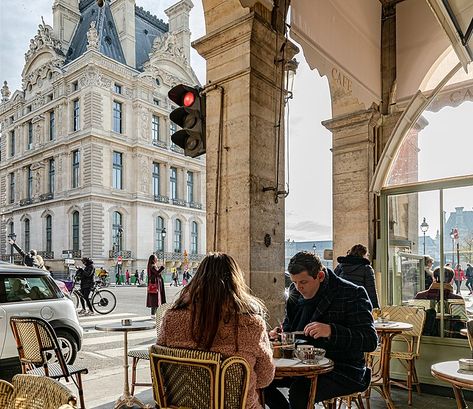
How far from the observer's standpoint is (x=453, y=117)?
6625mm

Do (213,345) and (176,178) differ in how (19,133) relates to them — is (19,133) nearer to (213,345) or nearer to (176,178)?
(176,178)

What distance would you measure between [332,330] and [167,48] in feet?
173

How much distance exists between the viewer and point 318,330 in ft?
10.00

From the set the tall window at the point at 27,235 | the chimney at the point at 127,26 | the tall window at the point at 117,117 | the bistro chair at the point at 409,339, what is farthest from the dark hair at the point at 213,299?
the tall window at the point at 27,235

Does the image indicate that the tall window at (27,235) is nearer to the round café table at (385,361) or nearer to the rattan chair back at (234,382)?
the round café table at (385,361)

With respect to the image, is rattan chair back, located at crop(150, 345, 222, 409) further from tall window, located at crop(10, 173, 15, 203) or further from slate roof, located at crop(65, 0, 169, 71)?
tall window, located at crop(10, 173, 15, 203)

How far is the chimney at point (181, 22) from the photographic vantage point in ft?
177

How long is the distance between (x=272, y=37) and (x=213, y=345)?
Result: 11.5 feet

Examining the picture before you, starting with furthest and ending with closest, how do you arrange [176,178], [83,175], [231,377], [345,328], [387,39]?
1. [176,178]
2. [83,175]
3. [387,39]
4. [345,328]
5. [231,377]

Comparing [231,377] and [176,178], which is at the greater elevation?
[176,178]

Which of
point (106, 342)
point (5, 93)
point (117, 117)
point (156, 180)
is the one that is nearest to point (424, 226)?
point (106, 342)

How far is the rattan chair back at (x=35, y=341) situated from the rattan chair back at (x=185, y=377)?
241 cm

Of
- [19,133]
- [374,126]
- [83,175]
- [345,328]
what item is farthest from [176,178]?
[345,328]

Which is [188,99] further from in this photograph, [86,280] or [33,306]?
[86,280]
